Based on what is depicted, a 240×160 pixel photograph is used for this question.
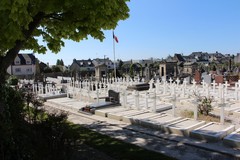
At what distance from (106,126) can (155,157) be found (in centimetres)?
417

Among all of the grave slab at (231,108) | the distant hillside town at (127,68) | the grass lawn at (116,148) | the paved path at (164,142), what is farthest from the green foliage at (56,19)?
the distant hillside town at (127,68)

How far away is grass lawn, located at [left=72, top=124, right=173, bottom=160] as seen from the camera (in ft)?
22.8

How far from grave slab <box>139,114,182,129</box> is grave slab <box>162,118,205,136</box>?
316 millimetres

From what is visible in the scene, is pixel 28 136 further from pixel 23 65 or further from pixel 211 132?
pixel 23 65

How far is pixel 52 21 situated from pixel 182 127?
590cm

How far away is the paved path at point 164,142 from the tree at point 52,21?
3664 mm

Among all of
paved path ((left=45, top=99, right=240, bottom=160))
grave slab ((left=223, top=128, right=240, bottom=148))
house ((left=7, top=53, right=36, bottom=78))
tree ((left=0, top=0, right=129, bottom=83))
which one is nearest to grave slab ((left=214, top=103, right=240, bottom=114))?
grave slab ((left=223, top=128, right=240, bottom=148))

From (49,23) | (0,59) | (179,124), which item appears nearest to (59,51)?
(49,23)

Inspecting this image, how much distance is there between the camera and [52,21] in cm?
823

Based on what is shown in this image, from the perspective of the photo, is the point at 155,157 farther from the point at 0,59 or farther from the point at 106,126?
the point at 0,59

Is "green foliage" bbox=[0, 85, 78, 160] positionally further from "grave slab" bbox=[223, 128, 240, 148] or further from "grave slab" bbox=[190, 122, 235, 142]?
"grave slab" bbox=[223, 128, 240, 148]

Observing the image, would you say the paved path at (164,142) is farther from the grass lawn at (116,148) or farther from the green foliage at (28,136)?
the green foliage at (28,136)

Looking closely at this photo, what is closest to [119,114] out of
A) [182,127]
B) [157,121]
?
[157,121]

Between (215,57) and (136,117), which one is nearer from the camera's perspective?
(136,117)
